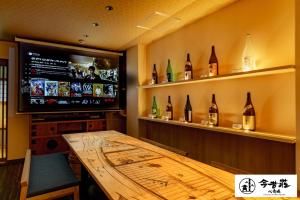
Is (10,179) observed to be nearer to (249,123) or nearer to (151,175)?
(151,175)

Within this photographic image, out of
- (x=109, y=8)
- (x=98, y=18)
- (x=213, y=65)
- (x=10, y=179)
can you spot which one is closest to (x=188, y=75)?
(x=213, y=65)

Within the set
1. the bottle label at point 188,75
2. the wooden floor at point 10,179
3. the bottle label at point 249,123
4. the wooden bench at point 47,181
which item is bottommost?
the wooden floor at point 10,179

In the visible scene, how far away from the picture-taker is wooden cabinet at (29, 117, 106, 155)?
3.07m

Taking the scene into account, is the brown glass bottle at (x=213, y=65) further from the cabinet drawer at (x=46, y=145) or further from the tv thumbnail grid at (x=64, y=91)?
the cabinet drawer at (x=46, y=145)

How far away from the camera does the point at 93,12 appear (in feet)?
7.00

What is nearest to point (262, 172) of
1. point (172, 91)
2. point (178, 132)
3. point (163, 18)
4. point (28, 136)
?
point (178, 132)

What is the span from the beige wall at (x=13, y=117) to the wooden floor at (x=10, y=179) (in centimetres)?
14

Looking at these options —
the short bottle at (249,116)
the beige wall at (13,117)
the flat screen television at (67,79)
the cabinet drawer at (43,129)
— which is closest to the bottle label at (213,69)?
the short bottle at (249,116)

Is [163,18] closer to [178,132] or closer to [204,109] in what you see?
[204,109]

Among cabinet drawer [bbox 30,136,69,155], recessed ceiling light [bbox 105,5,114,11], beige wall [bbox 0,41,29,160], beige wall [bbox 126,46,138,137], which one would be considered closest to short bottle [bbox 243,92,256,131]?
recessed ceiling light [bbox 105,5,114,11]

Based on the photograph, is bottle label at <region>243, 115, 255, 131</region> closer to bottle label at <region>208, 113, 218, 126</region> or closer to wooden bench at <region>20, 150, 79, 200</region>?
bottle label at <region>208, 113, 218, 126</region>

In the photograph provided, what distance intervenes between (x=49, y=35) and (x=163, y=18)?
1.84m

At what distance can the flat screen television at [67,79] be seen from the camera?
2.96 meters

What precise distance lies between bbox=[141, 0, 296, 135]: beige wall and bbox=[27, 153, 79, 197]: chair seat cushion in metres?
1.53
